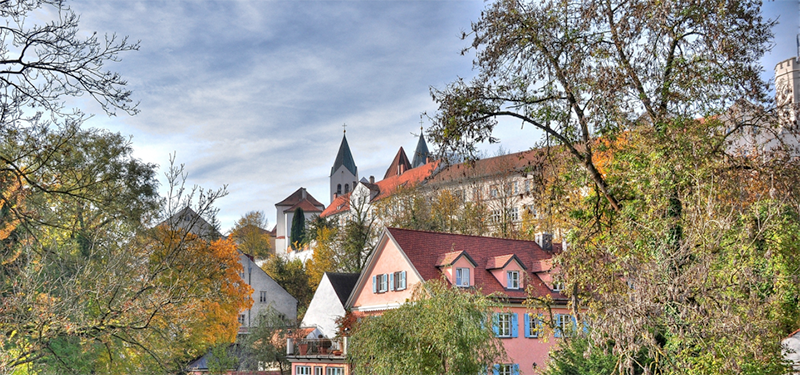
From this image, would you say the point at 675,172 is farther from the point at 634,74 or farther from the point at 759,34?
the point at 759,34

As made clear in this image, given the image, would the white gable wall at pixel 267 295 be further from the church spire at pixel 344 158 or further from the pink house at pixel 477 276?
the church spire at pixel 344 158

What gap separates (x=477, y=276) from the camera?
32.5 meters

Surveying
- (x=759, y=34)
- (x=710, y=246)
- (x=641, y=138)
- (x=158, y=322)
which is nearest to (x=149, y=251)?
(x=158, y=322)

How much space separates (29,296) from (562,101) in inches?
367

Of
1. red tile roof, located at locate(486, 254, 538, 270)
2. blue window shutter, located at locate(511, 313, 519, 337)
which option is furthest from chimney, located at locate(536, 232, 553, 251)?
blue window shutter, located at locate(511, 313, 519, 337)

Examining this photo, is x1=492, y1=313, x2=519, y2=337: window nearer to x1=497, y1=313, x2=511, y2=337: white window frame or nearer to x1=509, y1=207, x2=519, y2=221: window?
x1=497, y1=313, x2=511, y2=337: white window frame

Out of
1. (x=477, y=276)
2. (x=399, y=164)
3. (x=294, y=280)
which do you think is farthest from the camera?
(x=399, y=164)

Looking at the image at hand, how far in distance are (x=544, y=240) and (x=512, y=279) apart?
600 cm

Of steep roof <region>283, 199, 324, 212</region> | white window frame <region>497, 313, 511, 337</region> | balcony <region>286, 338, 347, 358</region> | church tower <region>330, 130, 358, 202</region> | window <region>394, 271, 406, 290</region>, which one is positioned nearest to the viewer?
white window frame <region>497, 313, 511, 337</region>

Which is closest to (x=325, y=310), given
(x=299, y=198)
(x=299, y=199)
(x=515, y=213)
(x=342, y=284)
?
(x=342, y=284)

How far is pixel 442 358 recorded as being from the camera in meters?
23.2

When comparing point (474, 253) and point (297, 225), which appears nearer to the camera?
point (474, 253)

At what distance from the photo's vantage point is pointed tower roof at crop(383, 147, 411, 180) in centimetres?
11064

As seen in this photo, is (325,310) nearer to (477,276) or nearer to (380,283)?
(380,283)
